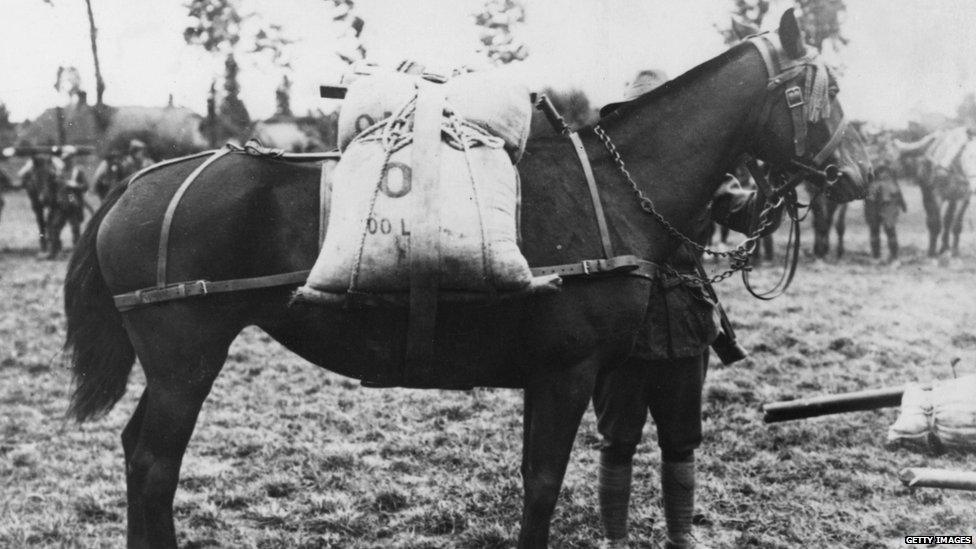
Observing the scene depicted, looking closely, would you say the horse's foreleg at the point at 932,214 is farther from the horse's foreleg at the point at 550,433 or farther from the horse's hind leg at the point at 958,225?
the horse's foreleg at the point at 550,433

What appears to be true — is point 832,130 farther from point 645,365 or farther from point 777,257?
point 777,257

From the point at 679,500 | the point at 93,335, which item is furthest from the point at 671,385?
the point at 93,335

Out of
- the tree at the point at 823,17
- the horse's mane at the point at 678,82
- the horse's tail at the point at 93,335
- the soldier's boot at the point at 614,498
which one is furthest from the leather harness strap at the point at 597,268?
the tree at the point at 823,17

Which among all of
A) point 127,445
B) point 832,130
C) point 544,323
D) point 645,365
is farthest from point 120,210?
point 832,130

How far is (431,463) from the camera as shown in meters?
4.88

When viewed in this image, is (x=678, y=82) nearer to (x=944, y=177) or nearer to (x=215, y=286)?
(x=215, y=286)

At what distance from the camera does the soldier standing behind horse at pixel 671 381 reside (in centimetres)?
329

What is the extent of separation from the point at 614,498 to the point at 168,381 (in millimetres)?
2030

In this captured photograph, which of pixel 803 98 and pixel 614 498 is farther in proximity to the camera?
pixel 614 498

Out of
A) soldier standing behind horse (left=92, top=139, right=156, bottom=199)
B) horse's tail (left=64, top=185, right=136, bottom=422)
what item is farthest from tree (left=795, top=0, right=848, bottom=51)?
horse's tail (left=64, top=185, right=136, bottom=422)

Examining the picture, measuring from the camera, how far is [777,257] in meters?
15.7

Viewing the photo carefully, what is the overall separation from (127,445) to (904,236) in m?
19.6

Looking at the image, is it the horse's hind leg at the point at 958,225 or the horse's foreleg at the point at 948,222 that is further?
the horse's hind leg at the point at 958,225

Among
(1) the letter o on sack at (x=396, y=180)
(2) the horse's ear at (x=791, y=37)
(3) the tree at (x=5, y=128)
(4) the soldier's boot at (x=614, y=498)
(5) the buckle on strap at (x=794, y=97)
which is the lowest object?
(4) the soldier's boot at (x=614, y=498)
